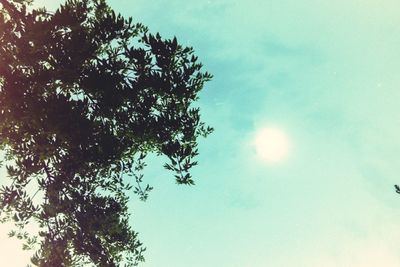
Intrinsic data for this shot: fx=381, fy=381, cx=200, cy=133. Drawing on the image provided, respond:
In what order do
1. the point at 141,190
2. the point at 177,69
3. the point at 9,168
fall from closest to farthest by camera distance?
the point at 177,69
the point at 9,168
the point at 141,190

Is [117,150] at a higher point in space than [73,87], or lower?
lower

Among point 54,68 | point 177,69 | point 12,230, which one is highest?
point 177,69

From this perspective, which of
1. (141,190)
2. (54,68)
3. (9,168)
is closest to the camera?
A: (54,68)

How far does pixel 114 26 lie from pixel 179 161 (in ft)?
20.4

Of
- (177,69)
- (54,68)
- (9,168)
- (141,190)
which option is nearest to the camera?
(54,68)

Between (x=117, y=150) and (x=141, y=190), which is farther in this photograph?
(x=141, y=190)

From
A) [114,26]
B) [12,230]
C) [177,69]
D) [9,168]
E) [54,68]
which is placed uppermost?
[114,26]

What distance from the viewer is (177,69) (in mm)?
15156

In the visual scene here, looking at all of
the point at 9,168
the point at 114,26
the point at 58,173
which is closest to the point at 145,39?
the point at 114,26

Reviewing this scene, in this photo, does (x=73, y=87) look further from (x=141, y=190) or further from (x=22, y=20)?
(x=141, y=190)

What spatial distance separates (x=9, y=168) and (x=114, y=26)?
8052 millimetres

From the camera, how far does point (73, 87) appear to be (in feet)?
50.6

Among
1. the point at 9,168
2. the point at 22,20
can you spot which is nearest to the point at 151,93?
the point at 22,20

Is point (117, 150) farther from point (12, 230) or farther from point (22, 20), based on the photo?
point (12, 230)
